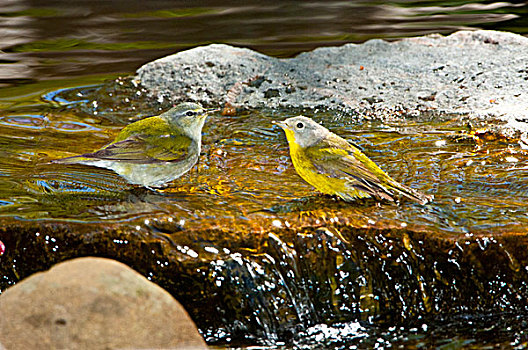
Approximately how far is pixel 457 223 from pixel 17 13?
8.55 meters

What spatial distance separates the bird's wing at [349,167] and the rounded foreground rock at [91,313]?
1.32 meters

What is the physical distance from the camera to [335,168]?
3.82m

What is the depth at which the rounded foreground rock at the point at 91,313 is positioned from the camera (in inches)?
107

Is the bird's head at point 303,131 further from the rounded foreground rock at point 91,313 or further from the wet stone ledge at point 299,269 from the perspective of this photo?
the rounded foreground rock at point 91,313

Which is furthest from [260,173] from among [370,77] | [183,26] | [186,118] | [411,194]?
[183,26]

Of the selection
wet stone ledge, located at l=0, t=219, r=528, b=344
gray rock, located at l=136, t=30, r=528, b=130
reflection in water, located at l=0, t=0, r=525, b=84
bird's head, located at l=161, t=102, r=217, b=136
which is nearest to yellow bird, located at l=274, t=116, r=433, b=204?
wet stone ledge, located at l=0, t=219, r=528, b=344

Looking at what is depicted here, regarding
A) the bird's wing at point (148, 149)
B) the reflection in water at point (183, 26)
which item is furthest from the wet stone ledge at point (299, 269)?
the reflection in water at point (183, 26)

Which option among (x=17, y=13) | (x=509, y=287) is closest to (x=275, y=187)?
(x=509, y=287)

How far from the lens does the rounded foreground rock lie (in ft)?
8.91

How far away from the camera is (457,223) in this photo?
12.0 ft

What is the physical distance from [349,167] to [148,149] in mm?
1142

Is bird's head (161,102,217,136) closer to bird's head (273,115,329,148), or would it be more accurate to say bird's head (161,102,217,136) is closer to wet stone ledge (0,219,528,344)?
bird's head (273,115,329,148)

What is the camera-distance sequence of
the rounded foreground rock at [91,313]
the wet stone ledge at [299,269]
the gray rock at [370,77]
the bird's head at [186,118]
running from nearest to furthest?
the rounded foreground rock at [91,313] → the wet stone ledge at [299,269] → the bird's head at [186,118] → the gray rock at [370,77]

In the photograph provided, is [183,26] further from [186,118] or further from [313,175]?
[313,175]
